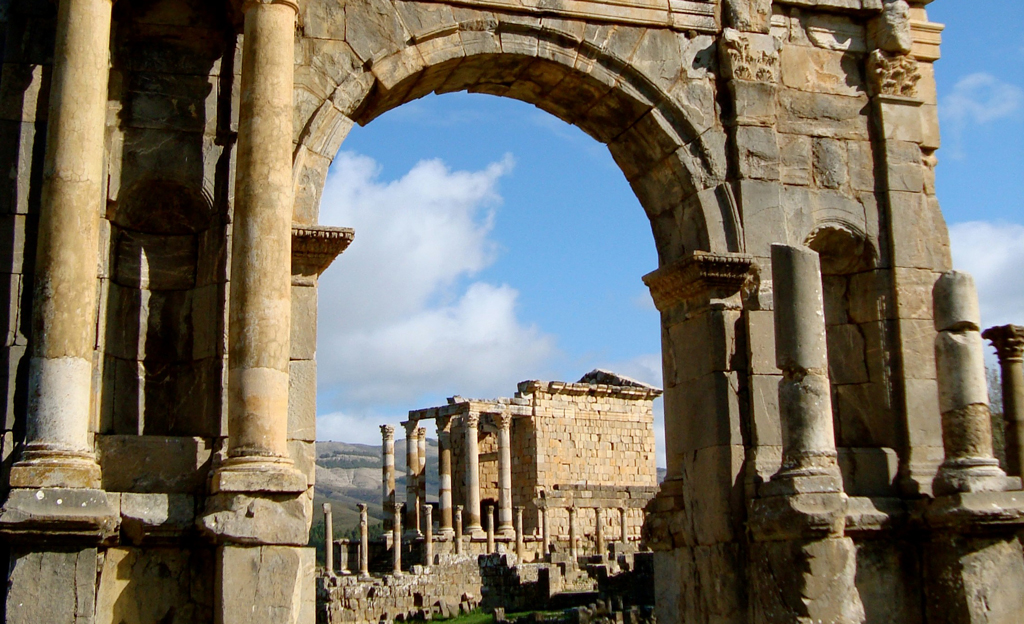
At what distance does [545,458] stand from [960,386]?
28328mm

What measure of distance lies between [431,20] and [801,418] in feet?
14.1

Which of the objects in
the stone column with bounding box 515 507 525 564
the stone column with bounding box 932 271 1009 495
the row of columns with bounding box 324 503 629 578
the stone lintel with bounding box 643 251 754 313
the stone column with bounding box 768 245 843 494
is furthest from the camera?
the stone column with bounding box 515 507 525 564

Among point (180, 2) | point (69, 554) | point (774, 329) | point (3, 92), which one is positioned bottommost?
point (69, 554)

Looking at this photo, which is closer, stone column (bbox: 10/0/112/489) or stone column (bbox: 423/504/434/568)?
stone column (bbox: 10/0/112/489)

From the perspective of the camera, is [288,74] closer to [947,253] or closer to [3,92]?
[3,92]

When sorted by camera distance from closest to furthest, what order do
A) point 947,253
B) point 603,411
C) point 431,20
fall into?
point 431,20, point 947,253, point 603,411

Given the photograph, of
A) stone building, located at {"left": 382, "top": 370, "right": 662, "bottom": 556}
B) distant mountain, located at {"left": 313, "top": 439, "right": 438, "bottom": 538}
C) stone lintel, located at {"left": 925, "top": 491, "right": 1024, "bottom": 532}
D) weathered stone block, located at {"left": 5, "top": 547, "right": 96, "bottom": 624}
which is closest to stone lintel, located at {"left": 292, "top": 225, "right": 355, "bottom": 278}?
weathered stone block, located at {"left": 5, "top": 547, "right": 96, "bottom": 624}

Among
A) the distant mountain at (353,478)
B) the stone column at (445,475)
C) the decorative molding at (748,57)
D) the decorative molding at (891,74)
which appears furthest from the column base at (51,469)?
the distant mountain at (353,478)

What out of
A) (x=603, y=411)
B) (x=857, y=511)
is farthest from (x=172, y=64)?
(x=603, y=411)

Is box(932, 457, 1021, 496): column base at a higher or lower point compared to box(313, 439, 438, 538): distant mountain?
lower

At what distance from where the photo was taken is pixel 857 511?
953 cm

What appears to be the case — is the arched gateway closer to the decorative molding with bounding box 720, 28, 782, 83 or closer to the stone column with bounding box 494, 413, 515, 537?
the decorative molding with bounding box 720, 28, 782, 83

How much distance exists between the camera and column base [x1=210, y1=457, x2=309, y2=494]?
7.79 meters

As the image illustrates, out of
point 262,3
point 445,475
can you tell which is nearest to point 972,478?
Result: point 262,3
